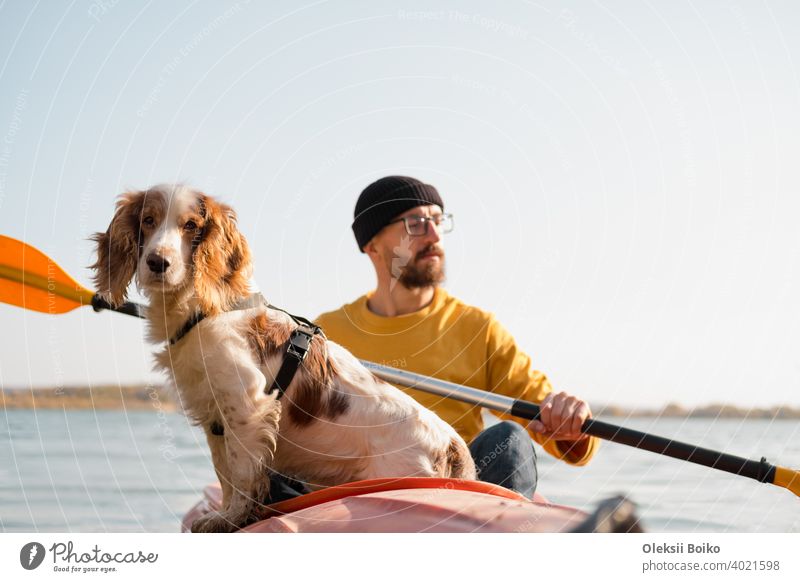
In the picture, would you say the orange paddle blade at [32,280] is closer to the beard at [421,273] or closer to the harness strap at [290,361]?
the harness strap at [290,361]

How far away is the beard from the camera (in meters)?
3.83

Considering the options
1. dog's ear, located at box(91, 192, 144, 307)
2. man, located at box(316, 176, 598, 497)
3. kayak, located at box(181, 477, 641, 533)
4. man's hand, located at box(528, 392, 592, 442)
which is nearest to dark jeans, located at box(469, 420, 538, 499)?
man, located at box(316, 176, 598, 497)

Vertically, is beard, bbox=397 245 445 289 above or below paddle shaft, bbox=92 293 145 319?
above

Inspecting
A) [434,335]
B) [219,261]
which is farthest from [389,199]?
[219,261]

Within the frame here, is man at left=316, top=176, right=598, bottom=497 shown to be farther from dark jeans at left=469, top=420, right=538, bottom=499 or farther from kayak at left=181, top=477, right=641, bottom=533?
kayak at left=181, top=477, right=641, bottom=533

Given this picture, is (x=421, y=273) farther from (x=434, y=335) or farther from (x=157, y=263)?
(x=157, y=263)

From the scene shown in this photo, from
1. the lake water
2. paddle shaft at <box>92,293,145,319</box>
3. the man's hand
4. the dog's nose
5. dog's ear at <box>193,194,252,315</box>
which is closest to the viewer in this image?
the dog's nose

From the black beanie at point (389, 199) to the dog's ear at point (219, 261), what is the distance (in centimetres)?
123

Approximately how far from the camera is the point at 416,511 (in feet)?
7.30

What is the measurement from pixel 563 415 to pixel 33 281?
254 centimetres

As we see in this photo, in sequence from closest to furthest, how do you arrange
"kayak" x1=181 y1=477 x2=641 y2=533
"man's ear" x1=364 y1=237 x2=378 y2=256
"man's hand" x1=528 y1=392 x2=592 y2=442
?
"kayak" x1=181 y1=477 x2=641 y2=533 < "man's hand" x1=528 y1=392 x2=592 y2=442 < "man's ear" x1=364 y1=237 x2=378 y2=256

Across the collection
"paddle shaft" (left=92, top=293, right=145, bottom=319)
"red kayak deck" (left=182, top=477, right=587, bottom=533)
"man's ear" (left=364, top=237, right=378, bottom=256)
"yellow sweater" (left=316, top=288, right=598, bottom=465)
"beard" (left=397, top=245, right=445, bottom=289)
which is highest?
"man's ear" (left=364, top=237, right=378, bottom=256)

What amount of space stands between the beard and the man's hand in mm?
1027
